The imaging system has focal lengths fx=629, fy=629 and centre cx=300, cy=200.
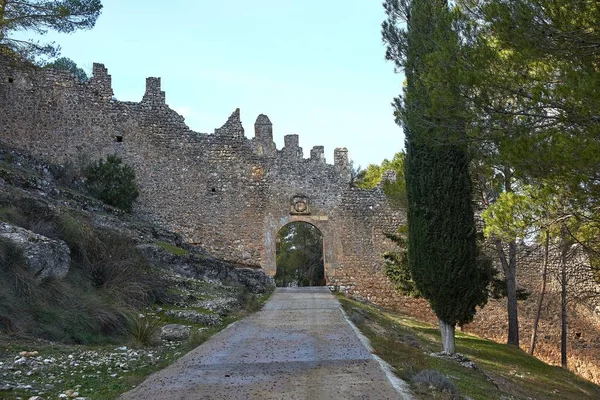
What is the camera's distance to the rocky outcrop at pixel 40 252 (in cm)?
891

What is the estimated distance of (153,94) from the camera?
75.2ft

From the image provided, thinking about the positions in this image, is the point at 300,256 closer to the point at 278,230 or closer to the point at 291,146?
the point at 278,230

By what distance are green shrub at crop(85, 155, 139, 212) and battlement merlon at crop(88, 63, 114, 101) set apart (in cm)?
263

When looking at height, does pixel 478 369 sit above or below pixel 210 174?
below

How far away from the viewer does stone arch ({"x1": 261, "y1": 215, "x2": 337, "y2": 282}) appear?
22531mm

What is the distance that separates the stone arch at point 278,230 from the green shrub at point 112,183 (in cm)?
486

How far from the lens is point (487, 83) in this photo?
29.1ft

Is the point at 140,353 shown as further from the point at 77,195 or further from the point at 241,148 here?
the point at 241,148

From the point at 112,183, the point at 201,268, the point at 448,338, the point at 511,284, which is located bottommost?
the point at 448,338

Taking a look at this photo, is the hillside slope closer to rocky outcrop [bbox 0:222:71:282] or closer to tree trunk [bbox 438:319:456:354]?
rocky outcrop [bbox 0:222:71:282]

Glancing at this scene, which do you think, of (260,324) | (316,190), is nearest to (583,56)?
(260,324)

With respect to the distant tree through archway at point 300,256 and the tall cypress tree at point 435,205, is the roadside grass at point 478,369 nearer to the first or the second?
the tall cypress tree at point 435,205

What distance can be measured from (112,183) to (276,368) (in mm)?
15768

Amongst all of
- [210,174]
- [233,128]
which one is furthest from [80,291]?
[233,128]
